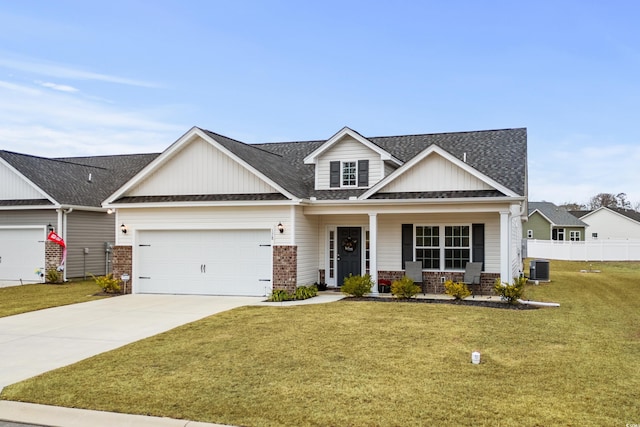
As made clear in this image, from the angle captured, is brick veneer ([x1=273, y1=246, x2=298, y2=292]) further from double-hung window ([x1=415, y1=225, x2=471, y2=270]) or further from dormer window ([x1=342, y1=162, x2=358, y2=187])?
double-hung window ([x1=415, y1=225, x2=471, y2=270])

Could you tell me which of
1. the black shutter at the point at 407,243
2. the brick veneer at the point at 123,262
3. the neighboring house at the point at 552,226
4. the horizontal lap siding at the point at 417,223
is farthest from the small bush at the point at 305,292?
the neighboring house at the point at 552,226

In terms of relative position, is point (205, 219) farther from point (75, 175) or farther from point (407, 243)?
point (75, 175)

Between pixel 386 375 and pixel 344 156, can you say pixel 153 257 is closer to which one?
pixel 344 156

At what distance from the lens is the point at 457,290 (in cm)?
1556

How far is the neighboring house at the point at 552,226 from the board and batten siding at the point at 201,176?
38640 mm

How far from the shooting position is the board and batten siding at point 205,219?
16.8 m

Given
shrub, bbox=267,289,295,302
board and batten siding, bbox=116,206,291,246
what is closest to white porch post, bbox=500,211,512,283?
shrub, bbox=267,289,295,302

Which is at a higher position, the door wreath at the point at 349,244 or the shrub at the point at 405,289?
the door wreath at the point at 349,244

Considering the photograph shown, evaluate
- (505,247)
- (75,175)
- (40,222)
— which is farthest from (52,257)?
(505,247)

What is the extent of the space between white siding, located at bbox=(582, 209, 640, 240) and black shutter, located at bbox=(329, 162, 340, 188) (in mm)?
47339

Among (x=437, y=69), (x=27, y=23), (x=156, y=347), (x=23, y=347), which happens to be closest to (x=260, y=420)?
(x=156, y=347)

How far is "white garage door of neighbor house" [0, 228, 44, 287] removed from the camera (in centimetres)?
2161

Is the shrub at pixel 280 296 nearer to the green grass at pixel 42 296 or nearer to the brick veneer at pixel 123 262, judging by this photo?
the brick veneer at pixel 123 262

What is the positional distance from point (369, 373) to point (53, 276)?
1721 centimetres
